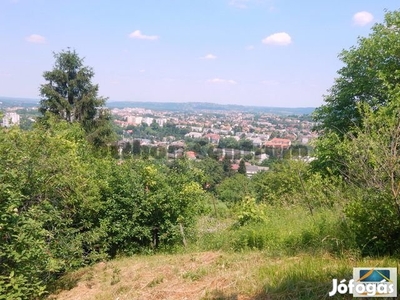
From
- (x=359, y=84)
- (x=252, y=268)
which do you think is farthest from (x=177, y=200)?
(x=359, y=84)

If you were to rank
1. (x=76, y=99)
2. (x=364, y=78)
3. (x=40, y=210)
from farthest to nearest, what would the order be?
(x=76, y=99), (x=364, y=78), (x=40, y=210)

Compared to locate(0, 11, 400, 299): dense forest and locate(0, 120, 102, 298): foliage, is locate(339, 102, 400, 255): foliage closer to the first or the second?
locate(0, 11, 400, 299): dense forest

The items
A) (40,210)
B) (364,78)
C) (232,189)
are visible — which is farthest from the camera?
(232,189)

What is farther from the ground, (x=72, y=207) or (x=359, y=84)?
(x=359, y=84)

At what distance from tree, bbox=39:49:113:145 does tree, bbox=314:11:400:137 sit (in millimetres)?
15047

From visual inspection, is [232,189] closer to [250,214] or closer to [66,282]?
[250,214]

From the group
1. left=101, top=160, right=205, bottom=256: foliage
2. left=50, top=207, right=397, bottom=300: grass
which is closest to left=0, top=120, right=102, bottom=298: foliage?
left=101, top=160, right=205, bottom=256: foliage

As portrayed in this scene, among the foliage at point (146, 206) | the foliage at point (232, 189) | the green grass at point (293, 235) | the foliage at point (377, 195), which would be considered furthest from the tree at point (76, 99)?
the foliage at point (377, 195)

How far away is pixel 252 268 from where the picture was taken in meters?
5.24

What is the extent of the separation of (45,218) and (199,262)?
3.15m

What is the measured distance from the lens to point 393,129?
4.96 m

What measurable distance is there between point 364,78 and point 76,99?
740 inches

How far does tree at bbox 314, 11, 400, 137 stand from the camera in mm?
13812

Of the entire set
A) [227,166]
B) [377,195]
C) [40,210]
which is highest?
[377,195]
